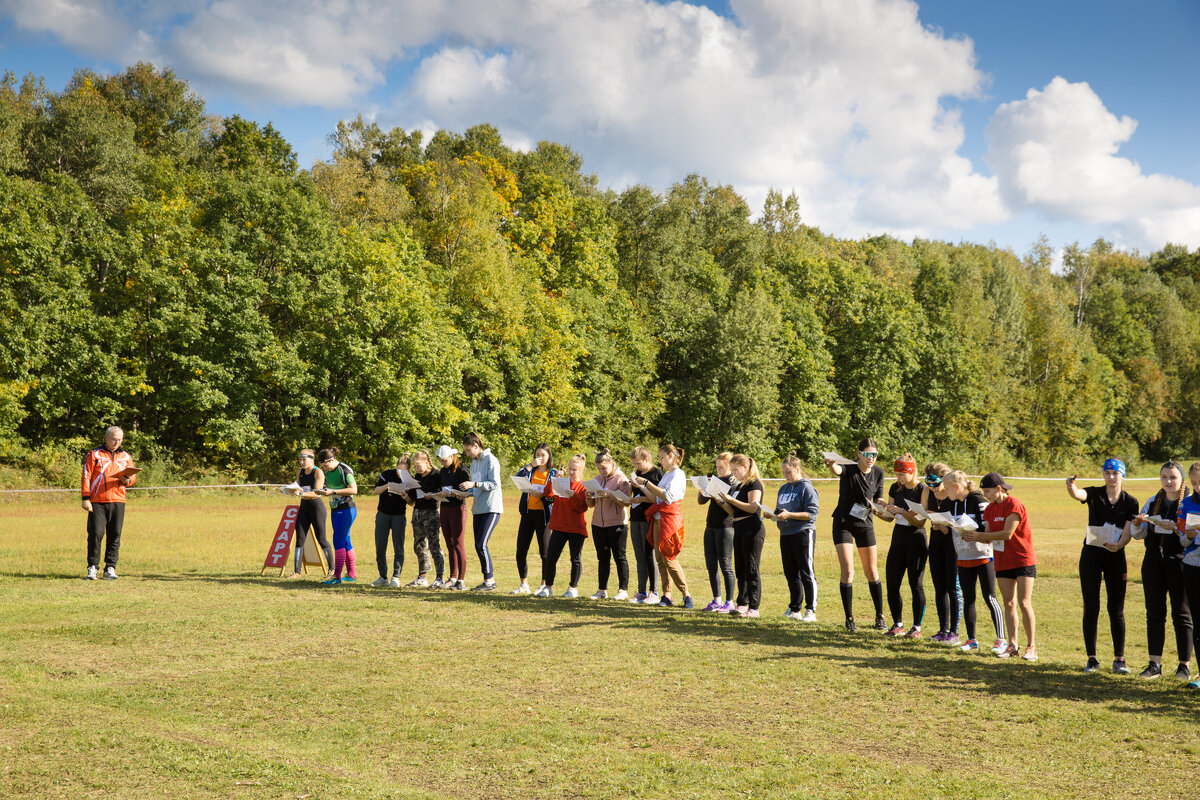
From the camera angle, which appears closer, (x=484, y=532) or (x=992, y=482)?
(x=992, y=482)

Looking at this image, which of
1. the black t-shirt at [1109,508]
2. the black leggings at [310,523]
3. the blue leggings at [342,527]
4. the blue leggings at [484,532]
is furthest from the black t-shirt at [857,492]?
the black leggings at [310,523]

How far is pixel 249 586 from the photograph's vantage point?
13406 millimetres

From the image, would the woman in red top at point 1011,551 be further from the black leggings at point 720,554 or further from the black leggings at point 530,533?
the black leggings at point 530,533

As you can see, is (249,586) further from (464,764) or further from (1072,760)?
(1072,760)

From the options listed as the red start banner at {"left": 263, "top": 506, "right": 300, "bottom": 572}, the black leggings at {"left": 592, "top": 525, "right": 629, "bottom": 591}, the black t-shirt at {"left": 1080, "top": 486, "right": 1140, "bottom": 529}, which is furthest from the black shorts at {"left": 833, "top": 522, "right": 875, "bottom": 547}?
the red start banner at {"left": 263, "top": 506, "right": 300, "bottom": 572}

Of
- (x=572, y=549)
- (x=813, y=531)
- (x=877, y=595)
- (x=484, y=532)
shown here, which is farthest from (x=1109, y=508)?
(x=484, y=532)

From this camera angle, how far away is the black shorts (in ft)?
33.8

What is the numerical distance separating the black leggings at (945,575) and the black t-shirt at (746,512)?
2.08 m

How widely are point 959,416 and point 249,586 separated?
5491cm

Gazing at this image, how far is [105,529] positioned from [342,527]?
11.5ft

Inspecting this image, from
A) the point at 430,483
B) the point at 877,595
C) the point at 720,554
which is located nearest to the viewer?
the point at 877,595

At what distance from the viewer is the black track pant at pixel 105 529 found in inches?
533

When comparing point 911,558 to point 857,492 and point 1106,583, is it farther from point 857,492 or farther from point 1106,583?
point 1106,583

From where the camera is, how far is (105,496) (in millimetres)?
13586
